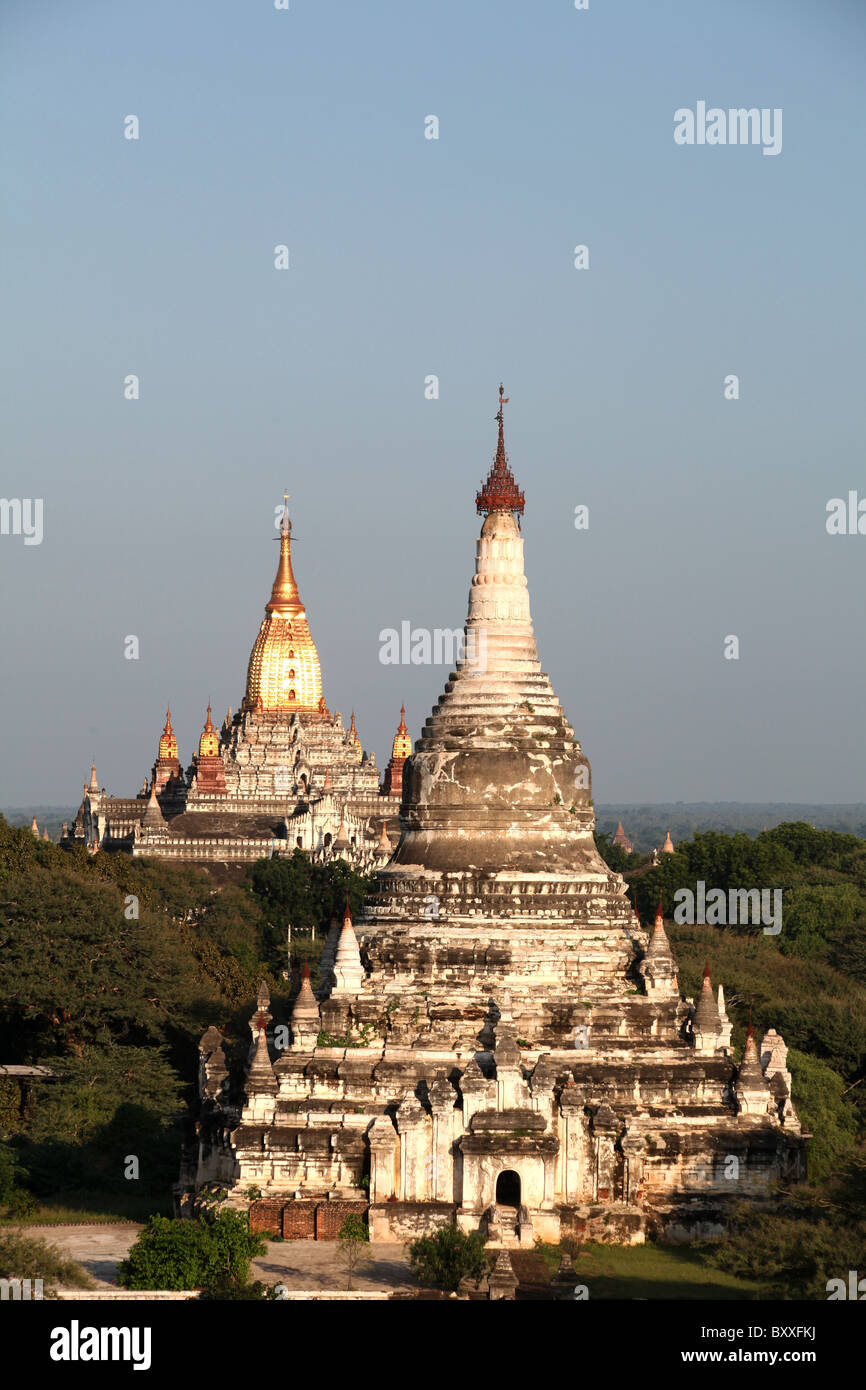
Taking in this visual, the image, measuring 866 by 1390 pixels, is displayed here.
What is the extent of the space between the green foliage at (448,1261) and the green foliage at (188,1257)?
2.70 m

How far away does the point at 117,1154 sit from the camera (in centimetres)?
5425

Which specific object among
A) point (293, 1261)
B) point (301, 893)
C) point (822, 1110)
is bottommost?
point (293, 1261)

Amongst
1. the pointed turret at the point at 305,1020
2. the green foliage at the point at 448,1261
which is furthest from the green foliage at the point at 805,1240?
the pointed turret at the point at 305,1020

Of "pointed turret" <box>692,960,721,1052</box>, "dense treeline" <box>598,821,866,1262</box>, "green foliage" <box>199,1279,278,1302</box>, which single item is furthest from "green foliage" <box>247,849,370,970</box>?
"green foliage" <box>199,1279,278,1302</box>

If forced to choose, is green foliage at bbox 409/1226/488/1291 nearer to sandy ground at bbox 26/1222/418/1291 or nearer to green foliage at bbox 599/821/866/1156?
sandy ground at bbox 26/1222/418/1291

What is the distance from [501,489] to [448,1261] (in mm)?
20406

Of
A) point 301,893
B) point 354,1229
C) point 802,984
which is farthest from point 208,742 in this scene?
point 354,1229

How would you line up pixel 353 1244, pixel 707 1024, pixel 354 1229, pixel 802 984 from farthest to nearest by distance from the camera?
pixel 802 984, pixel 707 1024, pixel 354 1229, pixel 353 1244

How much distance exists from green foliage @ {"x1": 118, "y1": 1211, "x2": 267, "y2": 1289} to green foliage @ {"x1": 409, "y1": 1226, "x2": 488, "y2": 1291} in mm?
2696

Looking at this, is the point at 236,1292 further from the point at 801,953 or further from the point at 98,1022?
the point at 801,953

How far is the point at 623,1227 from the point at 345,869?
6690cm

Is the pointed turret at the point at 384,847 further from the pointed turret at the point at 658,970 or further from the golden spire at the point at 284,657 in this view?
→ the pointed turret at the point at 658,970

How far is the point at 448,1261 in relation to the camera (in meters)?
40.0

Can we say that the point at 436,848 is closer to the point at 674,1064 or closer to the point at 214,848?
the point at 674,1064
